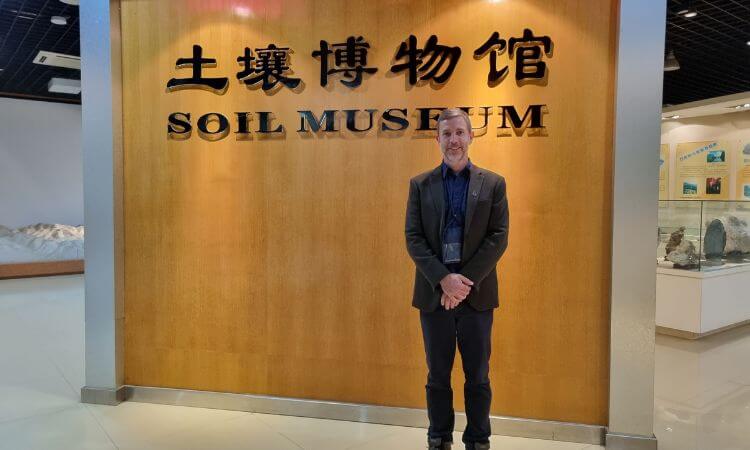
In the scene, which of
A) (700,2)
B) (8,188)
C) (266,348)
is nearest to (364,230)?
(266,348)

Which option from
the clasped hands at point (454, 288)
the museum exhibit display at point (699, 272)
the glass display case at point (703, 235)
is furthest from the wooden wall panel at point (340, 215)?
the glass display case at point (703, 235)

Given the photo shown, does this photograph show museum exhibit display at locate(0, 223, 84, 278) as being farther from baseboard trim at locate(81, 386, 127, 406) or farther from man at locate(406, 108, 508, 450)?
man at locate(406, 108, 508, 450)

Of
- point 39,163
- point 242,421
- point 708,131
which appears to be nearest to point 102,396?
point 242,421

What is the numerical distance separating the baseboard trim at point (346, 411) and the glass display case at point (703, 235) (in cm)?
306

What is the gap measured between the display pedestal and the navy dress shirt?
370 centimetres

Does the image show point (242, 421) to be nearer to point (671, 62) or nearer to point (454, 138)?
point (454, 138)

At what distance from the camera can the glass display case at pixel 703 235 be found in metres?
5.46

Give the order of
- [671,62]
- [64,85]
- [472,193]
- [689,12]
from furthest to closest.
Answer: [64,85] < [671,62] < [689,12] < [472,193]

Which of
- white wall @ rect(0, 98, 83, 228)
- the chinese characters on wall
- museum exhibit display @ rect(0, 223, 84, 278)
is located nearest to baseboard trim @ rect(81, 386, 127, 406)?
the chinese characters on wall

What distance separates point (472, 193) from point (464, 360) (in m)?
0.81

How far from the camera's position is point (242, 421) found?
3.35 meters

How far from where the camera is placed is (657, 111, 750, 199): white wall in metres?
9.42

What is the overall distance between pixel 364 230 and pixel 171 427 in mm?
1666

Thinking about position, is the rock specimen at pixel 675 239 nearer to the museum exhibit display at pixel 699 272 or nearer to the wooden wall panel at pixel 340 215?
the museum exhibit display at pixel 699 272
